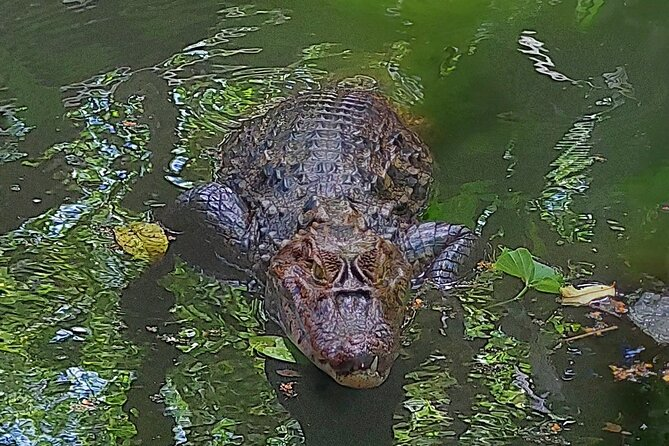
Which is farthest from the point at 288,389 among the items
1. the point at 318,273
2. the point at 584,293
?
the point at 584,293

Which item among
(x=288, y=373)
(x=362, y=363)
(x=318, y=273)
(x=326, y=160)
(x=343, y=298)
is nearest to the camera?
(x=362, y=363)

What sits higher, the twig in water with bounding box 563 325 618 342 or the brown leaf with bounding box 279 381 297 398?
the brown leaf with bounding box 279 381 297 398

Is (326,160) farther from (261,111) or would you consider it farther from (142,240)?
(261,111)

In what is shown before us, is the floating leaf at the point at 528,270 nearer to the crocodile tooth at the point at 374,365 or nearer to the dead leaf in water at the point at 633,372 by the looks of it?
the dead leaf in water at the point at 633,372

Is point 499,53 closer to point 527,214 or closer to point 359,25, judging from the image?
point 359,25

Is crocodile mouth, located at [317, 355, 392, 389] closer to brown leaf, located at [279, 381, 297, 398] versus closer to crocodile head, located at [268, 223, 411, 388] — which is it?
crocodile head, located at [268, 223, 411, 388]

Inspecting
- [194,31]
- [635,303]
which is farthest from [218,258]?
[194,31]

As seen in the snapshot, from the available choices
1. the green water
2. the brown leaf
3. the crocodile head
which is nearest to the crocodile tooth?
the crocodile head
